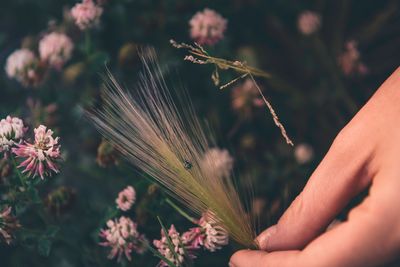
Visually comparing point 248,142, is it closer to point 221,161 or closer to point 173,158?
point 221,161

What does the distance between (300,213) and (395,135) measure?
0.22 metres

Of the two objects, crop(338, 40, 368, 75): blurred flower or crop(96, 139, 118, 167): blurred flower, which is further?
crop(338, 40, 368, 75): blurred flower

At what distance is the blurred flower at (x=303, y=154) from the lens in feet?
4.50

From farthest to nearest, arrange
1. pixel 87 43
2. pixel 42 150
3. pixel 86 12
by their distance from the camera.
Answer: pixel 87 43 < pixel 86 12 < pixel 42 150

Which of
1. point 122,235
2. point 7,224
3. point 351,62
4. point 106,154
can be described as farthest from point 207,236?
point 351,62

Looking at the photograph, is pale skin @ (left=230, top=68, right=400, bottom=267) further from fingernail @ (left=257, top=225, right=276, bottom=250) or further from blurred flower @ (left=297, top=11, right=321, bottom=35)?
blurred flower @ (left=297, top=11, right=321, bottom=35)

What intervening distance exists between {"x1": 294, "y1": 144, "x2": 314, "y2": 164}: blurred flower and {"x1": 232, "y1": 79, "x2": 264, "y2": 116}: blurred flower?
0.61ft

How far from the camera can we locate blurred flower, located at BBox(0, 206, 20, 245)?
3.17 feet

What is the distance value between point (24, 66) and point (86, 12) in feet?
0.73

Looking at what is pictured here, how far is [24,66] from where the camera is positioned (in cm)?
123

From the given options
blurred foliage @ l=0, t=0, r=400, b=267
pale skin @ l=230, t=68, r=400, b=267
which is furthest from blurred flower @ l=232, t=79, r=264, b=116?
pale skin @ l=230, t=68, r=400, b=267

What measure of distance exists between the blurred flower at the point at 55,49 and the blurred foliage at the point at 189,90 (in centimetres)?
5

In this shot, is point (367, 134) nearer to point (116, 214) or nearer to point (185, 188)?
point (185, 188)

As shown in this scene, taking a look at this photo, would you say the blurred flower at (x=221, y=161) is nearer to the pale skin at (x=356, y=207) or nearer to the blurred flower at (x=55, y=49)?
the pale skin at (x=356, y=207)
